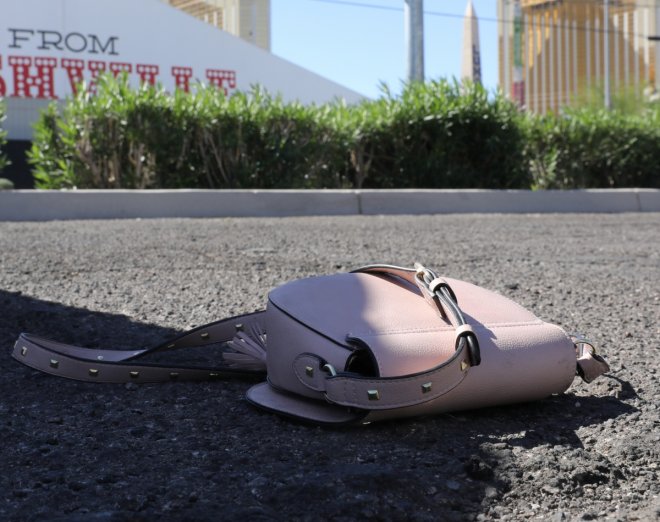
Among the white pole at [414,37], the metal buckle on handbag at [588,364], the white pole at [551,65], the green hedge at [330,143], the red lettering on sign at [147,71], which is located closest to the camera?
the metal buckle on handbag at [588,364]

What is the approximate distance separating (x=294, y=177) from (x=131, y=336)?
259 inches

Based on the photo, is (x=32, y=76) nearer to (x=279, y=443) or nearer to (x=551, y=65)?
(x=279, y=443)

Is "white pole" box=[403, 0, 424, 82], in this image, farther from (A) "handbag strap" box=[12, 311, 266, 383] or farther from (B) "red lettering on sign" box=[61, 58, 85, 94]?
(B) "red lettering on sign" box=[61, 58, 85, 94]

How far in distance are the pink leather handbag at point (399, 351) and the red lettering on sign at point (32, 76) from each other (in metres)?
25.9

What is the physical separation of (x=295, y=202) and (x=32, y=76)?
20.7 m

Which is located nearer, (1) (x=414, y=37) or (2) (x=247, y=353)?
(2) (x=247, y=353)

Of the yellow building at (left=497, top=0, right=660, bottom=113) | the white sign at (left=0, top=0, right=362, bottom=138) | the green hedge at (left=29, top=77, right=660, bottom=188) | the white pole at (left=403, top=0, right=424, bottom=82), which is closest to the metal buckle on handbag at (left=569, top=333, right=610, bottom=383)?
the green hedge at (left=29, top=77, right=660, bottom=188)

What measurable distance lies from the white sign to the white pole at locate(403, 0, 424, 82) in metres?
13.4

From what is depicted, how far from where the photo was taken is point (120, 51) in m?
28.2

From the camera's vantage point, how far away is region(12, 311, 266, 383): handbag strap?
217 cm

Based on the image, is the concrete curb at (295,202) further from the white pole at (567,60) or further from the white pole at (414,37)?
the white pole at (567,60)

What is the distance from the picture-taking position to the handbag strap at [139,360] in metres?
2.17

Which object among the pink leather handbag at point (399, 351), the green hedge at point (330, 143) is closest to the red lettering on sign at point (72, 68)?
the green hedge at point (330, 143)

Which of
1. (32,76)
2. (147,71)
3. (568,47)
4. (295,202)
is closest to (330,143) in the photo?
(295,202)
